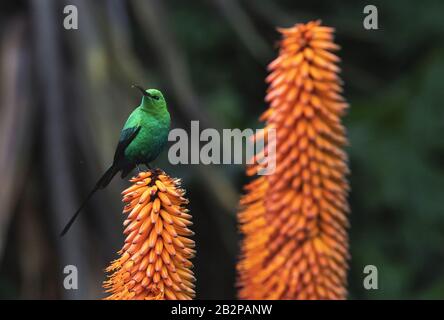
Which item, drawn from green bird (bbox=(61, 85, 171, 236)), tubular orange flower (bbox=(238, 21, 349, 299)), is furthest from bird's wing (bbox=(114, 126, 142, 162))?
tubular orange flower (bbox=(238, 21, 349, 299))

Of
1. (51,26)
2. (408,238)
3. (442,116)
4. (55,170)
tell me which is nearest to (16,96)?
(55,170)

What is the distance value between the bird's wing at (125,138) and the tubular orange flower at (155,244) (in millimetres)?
76

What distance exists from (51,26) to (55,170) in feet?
0.83

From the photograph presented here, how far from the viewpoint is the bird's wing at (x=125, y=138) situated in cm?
54

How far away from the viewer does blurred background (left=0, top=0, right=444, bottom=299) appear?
0.88 meters

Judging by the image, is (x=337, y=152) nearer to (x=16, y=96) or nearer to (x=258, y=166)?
(x=258, y=166)

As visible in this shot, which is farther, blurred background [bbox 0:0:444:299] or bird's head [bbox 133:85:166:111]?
blurred background [bbox 0:0:444:299]

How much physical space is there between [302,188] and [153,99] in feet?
0.49

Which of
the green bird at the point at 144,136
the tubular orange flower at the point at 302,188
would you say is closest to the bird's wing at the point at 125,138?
the green bird at the point at 144,136

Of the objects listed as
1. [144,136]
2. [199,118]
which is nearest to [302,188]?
[144,136]

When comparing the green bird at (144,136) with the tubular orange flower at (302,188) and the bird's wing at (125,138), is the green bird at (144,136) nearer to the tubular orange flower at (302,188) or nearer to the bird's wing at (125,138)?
the bird's wing at (125,138)

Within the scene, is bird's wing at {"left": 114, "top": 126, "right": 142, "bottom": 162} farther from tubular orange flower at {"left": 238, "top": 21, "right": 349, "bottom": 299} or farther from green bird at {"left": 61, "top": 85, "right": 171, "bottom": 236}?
tubular orange flower at {"left": 238, "top": 21, "right": 349, "bottom": 299}

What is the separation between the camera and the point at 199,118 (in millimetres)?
923

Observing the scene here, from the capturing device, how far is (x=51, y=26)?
1.23 meters
